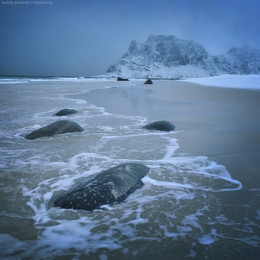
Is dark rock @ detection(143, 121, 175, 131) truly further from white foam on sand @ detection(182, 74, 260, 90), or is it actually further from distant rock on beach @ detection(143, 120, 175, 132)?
white foam on sand @ detection(182, 74, 260, 90)

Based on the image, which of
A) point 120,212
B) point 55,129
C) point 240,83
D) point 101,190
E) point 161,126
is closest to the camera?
point 120,212

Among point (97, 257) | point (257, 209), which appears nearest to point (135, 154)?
point (257, 209)

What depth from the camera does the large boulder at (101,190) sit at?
1.98 meters

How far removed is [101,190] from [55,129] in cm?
303

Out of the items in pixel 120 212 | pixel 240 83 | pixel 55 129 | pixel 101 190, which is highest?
pixel 240 83

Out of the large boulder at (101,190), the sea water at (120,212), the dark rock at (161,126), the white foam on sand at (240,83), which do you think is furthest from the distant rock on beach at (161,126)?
the white foam on sand at (240,83)

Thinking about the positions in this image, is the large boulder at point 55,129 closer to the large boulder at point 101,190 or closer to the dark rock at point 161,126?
the dark rock at point 161,126

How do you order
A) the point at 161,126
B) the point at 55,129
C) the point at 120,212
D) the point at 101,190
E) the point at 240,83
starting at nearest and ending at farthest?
the point at 120,212 → the point at 101,190 → the point at 55,129 → the point at 161,126 → the point at 240,83

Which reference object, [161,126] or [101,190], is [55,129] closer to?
[161,126]

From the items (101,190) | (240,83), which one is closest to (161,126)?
(101,190)

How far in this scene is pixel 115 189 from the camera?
2.16 m

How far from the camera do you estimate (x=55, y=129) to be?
15.5ft

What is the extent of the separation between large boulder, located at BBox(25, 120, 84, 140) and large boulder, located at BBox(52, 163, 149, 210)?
104 inches

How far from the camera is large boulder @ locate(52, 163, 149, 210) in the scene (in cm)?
198
